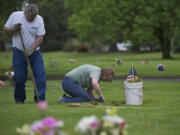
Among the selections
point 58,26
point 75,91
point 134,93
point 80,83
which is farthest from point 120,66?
point 58,26

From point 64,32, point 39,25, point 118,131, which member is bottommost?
point 64,32

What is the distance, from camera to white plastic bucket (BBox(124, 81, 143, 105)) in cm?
886

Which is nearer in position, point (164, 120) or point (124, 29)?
point (164, 120)

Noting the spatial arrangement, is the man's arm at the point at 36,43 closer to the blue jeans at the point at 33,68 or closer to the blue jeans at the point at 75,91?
the blue jeans at the point at 33,68

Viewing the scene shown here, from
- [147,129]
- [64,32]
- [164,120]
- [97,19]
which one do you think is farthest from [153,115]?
[64,32]

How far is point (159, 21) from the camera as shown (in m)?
33.0

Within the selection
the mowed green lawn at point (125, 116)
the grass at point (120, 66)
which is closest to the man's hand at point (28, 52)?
the mowed green lawn at point (125, 116)

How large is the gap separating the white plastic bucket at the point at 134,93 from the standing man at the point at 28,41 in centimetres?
181

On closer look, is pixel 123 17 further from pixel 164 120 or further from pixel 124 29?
pixel 164 120

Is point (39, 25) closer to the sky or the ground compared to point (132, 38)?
closer to the sky

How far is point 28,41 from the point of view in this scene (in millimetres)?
8586

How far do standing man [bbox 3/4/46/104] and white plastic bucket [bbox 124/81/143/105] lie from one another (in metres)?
1.81

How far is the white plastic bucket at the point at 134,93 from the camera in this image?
349 inches

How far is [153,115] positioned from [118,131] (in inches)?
129
